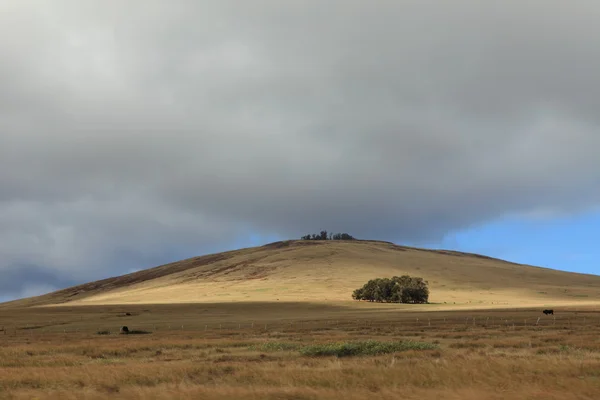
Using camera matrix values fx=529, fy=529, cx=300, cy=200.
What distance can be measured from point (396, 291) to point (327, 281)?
2548 cm

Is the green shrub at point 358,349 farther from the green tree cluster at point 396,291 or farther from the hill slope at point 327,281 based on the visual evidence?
the green tree cluster at point 396,291

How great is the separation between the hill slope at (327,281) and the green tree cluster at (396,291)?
16.6 ft

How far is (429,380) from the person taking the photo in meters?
12.8

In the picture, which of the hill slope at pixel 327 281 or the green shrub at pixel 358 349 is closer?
the green shrub at pixel 358 349

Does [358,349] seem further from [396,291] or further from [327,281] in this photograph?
[327,281]

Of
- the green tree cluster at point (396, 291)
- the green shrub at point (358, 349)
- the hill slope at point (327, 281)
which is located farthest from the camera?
the hill slope at point (327, 281)

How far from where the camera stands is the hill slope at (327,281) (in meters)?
113

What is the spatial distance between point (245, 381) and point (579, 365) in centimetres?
958

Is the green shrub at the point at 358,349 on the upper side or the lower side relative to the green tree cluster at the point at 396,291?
lower

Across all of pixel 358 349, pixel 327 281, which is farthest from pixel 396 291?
pixel 358 349

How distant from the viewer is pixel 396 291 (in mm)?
107562

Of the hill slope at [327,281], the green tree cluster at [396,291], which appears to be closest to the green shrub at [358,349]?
the hill slope at [327,281]

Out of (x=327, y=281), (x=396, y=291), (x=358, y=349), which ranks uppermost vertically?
(x=327, y=281)

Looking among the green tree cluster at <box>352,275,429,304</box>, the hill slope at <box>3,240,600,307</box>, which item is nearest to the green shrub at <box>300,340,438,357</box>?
the hill slope at <box>3,240,600,307</box>
